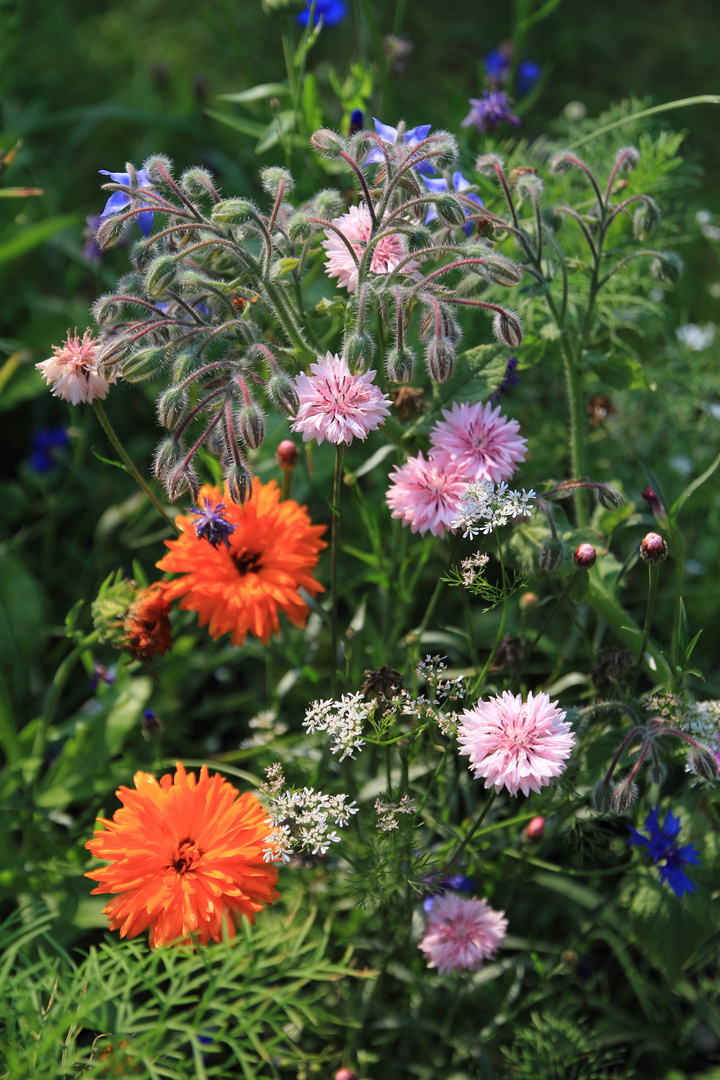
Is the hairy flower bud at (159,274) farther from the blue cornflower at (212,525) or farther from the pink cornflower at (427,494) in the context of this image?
the pink cornflower at (427,494)

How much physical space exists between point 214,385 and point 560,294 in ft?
2.62

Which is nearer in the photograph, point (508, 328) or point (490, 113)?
point (508, 328)

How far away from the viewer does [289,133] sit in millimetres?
1901

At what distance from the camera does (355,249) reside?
1.28 metres

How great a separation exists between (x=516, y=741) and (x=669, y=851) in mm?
383

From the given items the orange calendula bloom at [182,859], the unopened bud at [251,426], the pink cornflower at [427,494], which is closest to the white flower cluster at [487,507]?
the pink cornflower at [427,494]

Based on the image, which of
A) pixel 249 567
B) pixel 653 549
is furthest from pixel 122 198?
pixel 653 549

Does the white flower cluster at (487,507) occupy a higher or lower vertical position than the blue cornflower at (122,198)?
lower

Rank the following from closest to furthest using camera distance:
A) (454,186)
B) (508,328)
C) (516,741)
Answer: (516,741) → (508,328) → (454,186)

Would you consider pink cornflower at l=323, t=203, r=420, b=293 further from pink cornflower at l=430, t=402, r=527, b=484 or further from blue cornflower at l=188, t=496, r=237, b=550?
blue cornflower at l=188, t=496, r=237, b=550

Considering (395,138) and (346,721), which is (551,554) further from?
(395,138)

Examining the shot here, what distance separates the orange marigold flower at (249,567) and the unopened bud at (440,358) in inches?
14.5

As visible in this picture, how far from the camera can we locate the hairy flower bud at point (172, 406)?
117cm

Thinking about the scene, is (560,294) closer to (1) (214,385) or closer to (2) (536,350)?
(2) (536,350)
